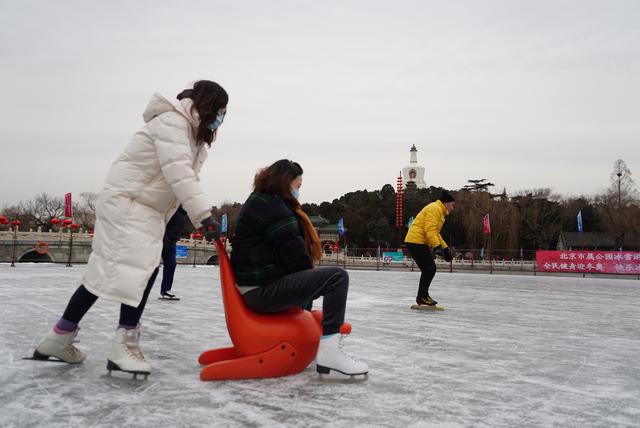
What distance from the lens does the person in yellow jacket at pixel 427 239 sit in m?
7.41

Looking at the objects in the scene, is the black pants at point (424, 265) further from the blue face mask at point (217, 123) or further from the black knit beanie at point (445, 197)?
the blue face mask at point (217, 123)

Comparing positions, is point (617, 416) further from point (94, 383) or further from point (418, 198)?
point (418, 198)

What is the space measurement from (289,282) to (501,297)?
762cm

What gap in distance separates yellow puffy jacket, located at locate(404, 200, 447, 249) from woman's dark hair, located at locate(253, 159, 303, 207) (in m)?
4.35

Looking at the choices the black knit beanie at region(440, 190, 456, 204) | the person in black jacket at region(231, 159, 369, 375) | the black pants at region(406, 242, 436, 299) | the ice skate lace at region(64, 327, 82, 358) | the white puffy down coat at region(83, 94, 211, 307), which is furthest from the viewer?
the black knit beanie at region(440, 190, 456, 204)

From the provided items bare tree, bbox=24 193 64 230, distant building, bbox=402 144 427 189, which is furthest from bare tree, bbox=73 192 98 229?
distant building, bbox=402 144 427 189

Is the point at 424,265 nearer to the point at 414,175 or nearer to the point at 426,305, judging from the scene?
the point at 426,305

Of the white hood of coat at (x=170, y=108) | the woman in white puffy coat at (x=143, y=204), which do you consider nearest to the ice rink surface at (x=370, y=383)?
the woman in white puffy coat at (x=143, y=204)

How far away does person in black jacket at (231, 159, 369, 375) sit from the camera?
3.09 m

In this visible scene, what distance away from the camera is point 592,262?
2148cm

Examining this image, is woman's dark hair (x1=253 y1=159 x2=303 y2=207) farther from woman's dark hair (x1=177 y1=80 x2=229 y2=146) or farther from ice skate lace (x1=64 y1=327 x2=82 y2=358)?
ice skate lace (x1=64 y1=327 x2=82 y2=358)

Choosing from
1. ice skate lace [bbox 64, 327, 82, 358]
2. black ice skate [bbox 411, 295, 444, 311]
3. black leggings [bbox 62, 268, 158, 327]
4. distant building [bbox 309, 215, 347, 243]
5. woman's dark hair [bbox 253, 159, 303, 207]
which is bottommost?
black ice skate [bbox 411, 295, 444, 311]

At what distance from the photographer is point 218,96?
316cm

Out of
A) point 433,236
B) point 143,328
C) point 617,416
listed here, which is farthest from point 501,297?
point 617,416
